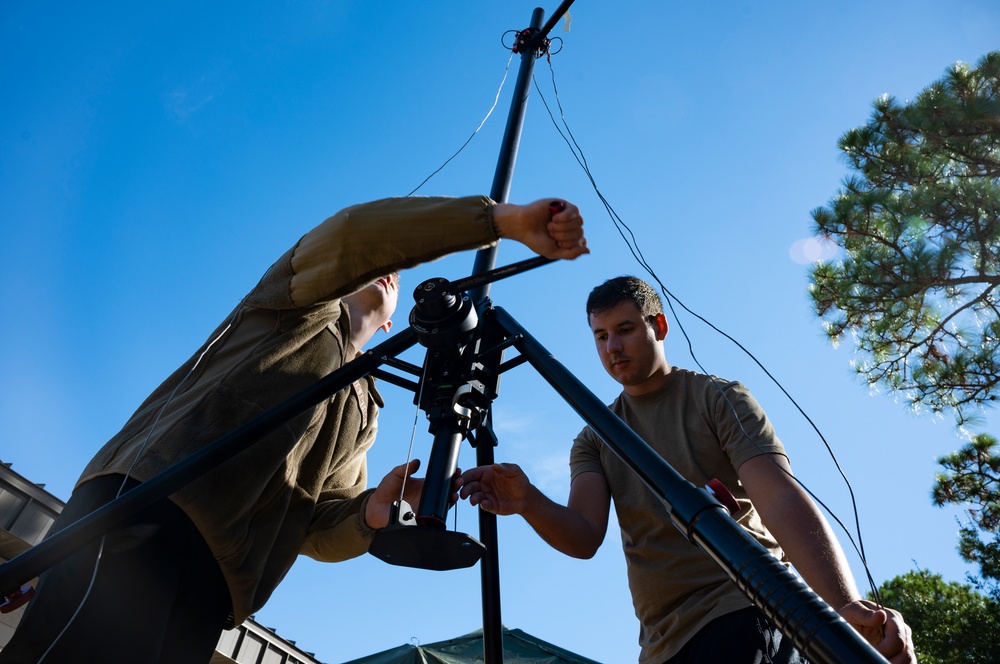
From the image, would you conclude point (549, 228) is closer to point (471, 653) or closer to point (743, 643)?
point (743, 643)

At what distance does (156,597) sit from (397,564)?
1.83ft

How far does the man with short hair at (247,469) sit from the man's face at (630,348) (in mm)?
771

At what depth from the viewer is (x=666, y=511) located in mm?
1157

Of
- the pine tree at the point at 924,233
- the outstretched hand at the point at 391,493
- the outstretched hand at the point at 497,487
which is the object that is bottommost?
the outstretched hand at the point at 497,487

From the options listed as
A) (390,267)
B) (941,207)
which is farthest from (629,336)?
(941,207)

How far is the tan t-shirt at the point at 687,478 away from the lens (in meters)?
1.63

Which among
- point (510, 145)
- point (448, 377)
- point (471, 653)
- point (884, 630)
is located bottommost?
point (884, 630)

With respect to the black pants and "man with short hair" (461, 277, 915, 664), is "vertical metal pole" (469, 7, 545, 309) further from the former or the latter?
the black pants

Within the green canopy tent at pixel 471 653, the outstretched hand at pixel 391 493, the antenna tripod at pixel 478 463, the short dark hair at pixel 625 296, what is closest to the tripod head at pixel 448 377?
the antenna tripod at pixel 478 463

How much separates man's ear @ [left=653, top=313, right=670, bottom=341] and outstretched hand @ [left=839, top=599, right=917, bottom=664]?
1.12 m

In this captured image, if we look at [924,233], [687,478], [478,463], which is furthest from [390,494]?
[924,233]

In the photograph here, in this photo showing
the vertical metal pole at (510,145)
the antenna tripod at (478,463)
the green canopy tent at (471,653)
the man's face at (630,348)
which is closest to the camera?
the antenna tripod at (478,463)

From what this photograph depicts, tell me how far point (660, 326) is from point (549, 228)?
107cm

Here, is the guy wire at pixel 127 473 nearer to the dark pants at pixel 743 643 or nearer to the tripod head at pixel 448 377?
the tripod head at pixel 448 377
